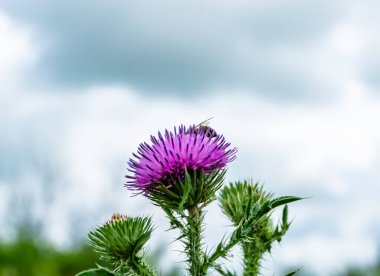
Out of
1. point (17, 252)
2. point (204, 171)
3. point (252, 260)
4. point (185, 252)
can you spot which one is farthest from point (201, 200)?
point (17, 252)

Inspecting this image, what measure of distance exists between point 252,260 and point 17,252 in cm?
1436

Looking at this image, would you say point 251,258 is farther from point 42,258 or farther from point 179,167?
point 42,258

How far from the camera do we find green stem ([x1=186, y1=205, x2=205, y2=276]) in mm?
2730

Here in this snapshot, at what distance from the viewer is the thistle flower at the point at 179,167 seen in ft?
10.1

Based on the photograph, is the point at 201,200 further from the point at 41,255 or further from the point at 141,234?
the point at 41,255

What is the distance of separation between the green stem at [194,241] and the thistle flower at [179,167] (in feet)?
0.23

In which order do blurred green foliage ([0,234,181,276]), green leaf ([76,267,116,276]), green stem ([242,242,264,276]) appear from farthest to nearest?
blurred green foliage ([0,234,181,276])
green stem ([242,242,264,276])
green leaf ([76,267,116,276])

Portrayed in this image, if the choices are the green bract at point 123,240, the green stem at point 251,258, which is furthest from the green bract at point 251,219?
the green bract at point 123,240

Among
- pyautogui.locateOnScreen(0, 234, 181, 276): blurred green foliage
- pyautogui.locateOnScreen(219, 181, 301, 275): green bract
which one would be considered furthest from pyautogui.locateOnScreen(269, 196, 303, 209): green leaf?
pyautogui.locateOnScreen(0, 234, 181, 276): blurred green foliage

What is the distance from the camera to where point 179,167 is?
10.2 ft

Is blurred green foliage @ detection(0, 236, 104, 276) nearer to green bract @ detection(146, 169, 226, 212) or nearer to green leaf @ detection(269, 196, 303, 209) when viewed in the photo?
green bract @ detection(146, 169, 226, 212)

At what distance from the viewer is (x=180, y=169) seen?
3107 mm

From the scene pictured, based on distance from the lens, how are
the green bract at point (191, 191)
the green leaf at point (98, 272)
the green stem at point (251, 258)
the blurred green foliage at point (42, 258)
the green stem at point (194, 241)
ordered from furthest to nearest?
the blurred green foliage at point (42, 258), the green stem at point (251, 258), the green bract at point (191, 191), the green stem at point (194, 241), the green leaf at point (98, 272)

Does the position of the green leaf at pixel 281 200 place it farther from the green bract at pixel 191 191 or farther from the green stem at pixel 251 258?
the green stem at pixel 251 258
